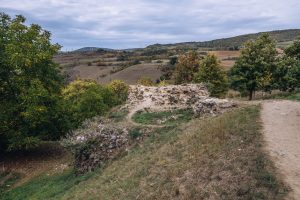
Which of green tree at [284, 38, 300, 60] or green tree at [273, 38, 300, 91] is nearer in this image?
green tree at [273, 38, 300, 91]

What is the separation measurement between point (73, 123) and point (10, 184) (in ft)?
25.6

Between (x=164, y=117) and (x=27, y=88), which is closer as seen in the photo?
(x=164, y=117)

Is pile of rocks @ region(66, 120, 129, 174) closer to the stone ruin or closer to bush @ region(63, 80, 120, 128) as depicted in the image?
the stone ruin

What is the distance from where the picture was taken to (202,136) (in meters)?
19.8

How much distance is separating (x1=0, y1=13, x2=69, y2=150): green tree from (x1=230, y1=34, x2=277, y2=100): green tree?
20.4m

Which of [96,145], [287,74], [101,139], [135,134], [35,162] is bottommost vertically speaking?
[35,162]

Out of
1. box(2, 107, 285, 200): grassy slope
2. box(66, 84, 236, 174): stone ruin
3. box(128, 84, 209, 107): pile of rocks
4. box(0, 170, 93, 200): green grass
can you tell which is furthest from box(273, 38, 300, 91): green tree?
box(0, 170, 93, 200): green grass

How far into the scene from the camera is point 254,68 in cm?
4441

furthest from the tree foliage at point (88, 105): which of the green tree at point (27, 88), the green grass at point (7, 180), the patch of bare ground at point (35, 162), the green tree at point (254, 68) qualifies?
the green tree at point (254, 68)

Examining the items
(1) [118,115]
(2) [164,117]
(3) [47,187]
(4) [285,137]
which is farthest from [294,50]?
(3) [47,187]

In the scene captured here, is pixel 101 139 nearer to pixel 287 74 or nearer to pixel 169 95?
pixel 169 95

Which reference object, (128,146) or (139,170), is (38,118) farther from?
(139,170)

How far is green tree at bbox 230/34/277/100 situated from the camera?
145 feet

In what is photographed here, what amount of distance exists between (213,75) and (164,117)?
83.0 feet
